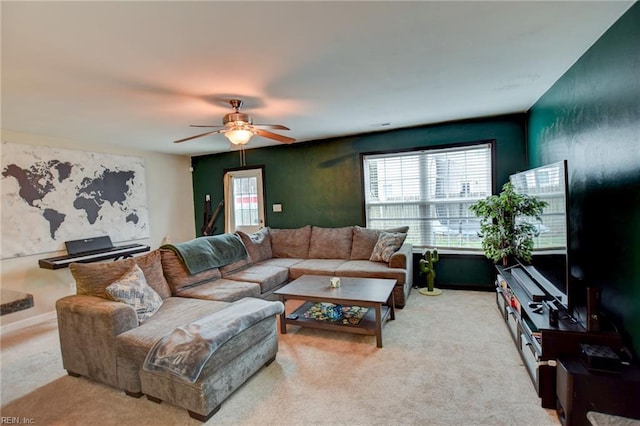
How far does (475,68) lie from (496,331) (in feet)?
7.92

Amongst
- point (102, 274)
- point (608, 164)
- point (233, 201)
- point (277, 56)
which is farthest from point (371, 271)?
point (233, 201)

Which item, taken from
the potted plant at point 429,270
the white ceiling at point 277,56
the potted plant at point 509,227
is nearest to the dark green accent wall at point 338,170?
the potted plant at point 429,270

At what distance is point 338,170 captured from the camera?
16.7 ft

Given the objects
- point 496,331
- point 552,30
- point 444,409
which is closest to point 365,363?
point 444,409

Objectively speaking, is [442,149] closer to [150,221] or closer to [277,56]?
[277,56]

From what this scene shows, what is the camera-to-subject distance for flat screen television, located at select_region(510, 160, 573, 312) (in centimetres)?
197

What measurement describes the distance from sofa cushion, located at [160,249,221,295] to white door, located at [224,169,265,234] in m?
2.54

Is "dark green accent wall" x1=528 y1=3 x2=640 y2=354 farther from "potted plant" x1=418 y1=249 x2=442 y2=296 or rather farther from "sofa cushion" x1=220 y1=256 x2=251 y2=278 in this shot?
"sofa cushion" x1=220 y1=256 x2=251 y2=278

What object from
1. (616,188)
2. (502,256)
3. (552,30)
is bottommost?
(502,256)

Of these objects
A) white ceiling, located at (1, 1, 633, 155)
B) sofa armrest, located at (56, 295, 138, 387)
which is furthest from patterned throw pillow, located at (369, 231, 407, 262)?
sofa armrest, located at (56, 295, 138, 387)

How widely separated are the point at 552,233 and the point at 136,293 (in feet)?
10.7

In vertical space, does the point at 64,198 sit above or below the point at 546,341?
above

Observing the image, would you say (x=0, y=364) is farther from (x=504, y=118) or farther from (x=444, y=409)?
(x=504, y=118)

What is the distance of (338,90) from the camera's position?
2799mm
